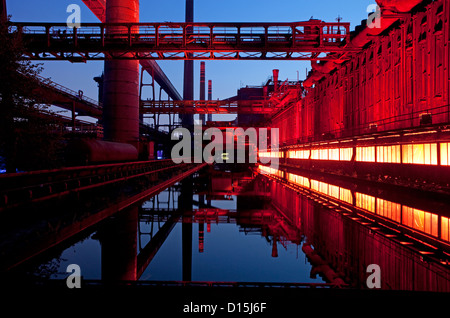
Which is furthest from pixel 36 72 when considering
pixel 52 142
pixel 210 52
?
pixel 210 52

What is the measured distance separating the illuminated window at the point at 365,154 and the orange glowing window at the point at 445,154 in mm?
5609

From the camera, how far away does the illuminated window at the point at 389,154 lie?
15.3 meters

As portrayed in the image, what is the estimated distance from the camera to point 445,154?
11828mm

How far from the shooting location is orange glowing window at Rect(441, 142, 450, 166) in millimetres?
11656

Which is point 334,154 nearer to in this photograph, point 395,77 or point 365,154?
point 365,154

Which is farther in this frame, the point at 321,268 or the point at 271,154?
the point at 271,154

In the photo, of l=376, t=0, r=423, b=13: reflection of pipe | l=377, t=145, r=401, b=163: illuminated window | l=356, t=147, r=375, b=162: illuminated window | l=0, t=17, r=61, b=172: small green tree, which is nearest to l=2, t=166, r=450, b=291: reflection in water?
l=0, t=17, r=61, b=172: small green tree

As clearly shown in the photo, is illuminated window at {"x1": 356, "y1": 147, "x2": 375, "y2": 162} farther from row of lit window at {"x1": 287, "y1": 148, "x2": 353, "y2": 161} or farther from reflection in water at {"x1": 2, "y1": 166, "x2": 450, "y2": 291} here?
reflection in water at {"x1": 2, "y1": 166, "x2": 450, "y2": 291}

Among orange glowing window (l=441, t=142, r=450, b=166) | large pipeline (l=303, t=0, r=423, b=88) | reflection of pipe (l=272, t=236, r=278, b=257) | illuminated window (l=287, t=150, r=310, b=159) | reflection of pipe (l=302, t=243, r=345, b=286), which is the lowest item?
reflection of pipe (l=272, t=236, r=278, b=257)

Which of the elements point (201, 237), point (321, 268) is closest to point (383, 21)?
point (201, 237)

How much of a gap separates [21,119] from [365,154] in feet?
61.2

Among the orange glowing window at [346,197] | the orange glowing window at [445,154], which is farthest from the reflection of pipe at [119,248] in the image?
the orange glowing window at [445,154]

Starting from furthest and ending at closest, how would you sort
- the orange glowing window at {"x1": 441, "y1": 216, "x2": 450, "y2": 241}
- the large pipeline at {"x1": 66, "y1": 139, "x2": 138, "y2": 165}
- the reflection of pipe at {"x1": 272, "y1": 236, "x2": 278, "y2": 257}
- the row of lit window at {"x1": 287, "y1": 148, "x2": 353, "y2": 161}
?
1. the row of lit window at {"x1": 287, "y1": 148, "x2": 353, "y2": 161}
2. the large pipeline at {"x1": 66, "y1": 139, "x2": 138, "y2": 165}
3. the reflection of pipe at {"x1": 272, "y1": 236, "x2": 278, "y2": 257}
4. the orange glowing window at {"x1": 441, "y1": 216, "x2": 450, "y2": 241}

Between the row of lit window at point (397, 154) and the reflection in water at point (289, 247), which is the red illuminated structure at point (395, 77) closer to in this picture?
Result: the row of lit window at point (397, 154)
